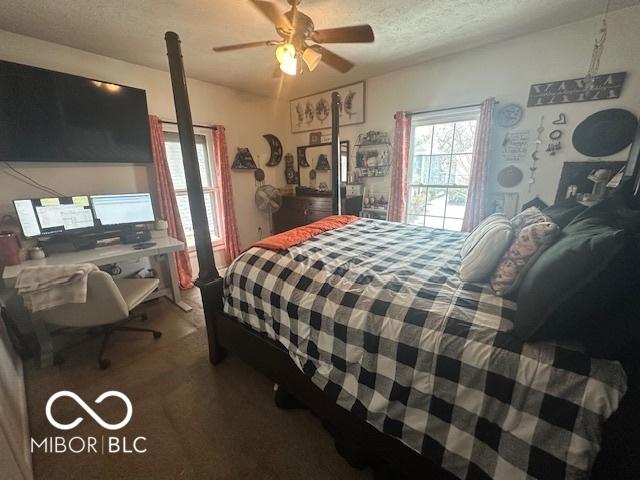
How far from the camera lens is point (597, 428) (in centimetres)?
66

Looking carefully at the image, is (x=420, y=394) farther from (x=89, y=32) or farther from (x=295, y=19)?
(x=89, y=32)

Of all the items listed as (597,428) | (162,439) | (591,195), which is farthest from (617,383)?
(591,195)

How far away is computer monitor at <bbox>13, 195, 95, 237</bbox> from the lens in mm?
2031

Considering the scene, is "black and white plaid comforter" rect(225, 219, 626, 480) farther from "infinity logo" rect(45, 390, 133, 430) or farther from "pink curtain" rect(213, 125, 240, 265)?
"pink curtain" rect(213, 125, 240, 265)

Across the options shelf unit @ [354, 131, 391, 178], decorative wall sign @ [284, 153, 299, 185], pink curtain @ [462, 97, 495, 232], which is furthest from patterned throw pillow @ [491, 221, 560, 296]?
decorative wall sign @ [284, 153, 299, 185]

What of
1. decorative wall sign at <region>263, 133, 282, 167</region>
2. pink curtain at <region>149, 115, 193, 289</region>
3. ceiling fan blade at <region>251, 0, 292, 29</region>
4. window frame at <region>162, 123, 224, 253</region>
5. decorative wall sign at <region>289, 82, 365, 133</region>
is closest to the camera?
ceiling fan blade at <region>251, 0, 292, 29</region>

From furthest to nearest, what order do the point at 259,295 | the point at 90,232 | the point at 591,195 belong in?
1. the point at 90,232
2. the point at 591,195
3. the point at 259,295

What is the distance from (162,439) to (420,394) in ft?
4.42

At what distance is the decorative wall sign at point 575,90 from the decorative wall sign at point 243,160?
11.0 ft

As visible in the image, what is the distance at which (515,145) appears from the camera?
2520 mm

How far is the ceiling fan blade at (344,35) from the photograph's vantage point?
1.53 m

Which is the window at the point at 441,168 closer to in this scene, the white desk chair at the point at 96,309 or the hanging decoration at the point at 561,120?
the hanging decoration at the point at 561,120

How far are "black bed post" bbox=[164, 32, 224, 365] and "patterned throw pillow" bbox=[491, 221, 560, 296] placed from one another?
1.58 m

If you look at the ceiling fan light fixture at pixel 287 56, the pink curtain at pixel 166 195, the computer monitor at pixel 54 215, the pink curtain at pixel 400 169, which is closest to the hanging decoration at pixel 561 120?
the pink curtain at pixel 400 169
